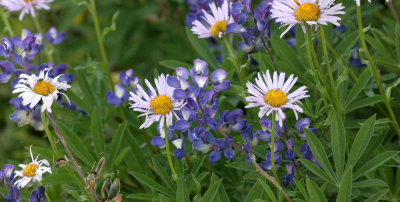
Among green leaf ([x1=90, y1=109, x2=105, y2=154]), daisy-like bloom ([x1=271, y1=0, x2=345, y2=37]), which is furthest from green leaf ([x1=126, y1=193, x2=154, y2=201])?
daisy-like bloom ([x1=271, y1=0, x2=345, y2=37])

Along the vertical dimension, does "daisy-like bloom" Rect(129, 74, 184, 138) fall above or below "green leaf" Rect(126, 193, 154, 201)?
above

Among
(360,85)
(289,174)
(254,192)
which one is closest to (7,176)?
(254,192)

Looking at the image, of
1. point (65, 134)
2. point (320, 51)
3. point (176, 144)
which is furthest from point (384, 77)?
point (65, 134)

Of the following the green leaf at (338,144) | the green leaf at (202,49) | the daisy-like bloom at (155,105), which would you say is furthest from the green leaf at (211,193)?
the green leaf at (202,49)

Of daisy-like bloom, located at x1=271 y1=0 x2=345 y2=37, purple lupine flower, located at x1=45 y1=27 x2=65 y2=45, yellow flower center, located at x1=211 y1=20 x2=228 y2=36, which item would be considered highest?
daisy-like bloom, located at x1=271 y1=0 x2=345 y2=37

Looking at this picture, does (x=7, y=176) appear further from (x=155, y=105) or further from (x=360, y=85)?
(x=360, y=85)

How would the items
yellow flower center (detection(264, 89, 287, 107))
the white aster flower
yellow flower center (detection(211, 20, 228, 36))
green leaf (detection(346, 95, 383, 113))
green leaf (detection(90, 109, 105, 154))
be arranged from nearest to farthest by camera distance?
yellow flower center (detection(264, 89, 287, 107)) → yellow flower center (detection(211, 20, 228, 36)) → green leaf (detection(346, 95, 383, 113)) → green leaf (detection(90, 109, 105, 154)) → the white aster flower

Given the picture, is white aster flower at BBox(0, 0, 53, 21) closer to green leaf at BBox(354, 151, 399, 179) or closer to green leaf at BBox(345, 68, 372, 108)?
green leaf at BBox(345, 68, 372, 108)
